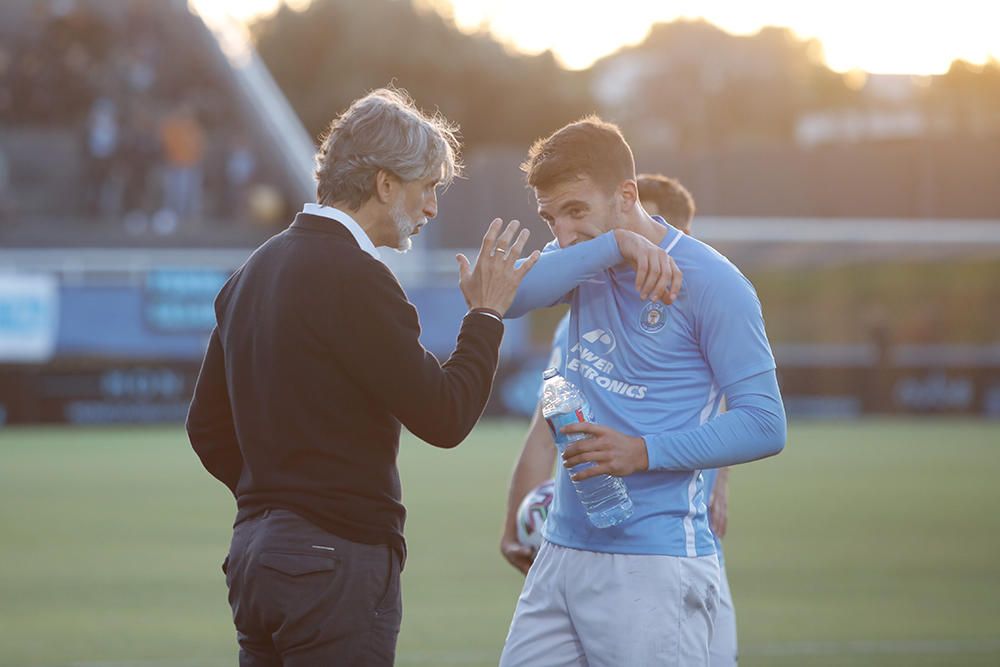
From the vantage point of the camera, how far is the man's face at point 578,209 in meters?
3.97

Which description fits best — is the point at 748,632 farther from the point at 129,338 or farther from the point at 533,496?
the point at 129,338

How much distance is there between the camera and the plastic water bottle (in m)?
3.77

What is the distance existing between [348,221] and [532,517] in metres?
1.55

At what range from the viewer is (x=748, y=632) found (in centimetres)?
849

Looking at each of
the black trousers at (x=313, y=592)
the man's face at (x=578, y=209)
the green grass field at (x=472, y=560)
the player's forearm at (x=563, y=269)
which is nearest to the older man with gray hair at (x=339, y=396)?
the black trousers at (x=313, y=592)

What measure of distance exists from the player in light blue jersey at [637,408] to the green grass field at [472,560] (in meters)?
3.85

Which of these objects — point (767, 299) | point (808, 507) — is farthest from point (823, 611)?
point (767, 299)

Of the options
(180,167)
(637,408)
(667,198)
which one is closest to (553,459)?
(667,198)

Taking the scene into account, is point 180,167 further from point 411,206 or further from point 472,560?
point 411,206

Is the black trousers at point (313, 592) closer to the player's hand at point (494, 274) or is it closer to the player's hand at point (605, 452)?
the player's hand at point (605, 452)

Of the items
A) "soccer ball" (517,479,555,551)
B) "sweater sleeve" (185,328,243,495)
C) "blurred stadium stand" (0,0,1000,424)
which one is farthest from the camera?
"blurred stadium stand" (0,0,1000,424)

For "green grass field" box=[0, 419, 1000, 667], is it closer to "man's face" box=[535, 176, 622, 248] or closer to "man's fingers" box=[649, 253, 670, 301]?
"man's face" box=[535, 176, 622, 248]

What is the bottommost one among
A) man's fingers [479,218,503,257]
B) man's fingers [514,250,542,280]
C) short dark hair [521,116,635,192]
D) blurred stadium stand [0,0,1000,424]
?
man's fingers [514,250,542,280]

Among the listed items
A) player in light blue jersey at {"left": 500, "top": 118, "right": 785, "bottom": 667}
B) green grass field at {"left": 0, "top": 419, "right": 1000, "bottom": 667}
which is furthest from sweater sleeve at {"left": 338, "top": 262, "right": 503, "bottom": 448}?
green grass field at {"left": 0, "top": 419, "right": 1000, "bottom": 667}
